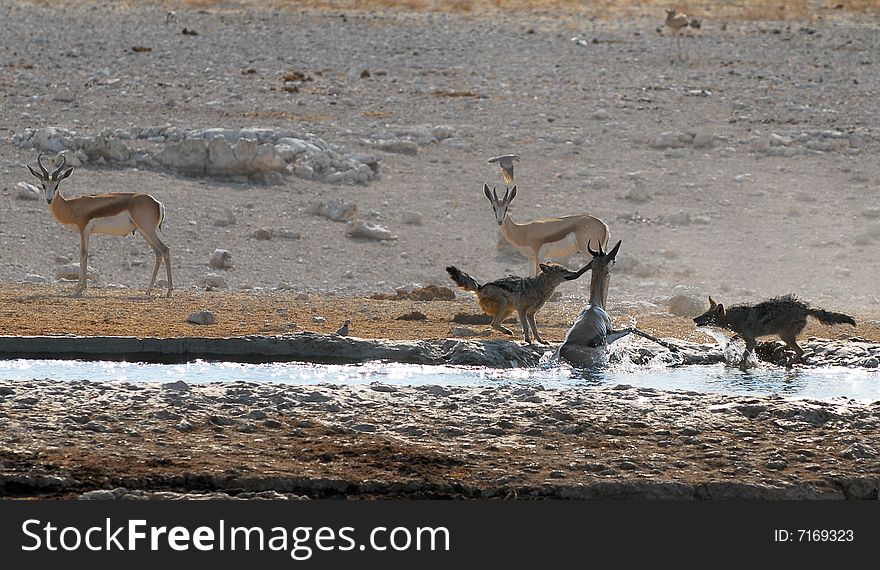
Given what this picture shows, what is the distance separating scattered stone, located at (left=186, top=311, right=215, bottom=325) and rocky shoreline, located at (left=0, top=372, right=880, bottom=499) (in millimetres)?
3734

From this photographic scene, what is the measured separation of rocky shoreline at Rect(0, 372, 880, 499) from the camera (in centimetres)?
613

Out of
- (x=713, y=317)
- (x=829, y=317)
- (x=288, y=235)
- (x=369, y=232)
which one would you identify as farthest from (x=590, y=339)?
(x=288, y=235)

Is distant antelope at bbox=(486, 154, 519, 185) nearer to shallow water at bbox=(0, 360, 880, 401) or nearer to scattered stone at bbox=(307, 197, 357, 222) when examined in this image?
scattered stone at bbox=(307, 197, 357, 222)

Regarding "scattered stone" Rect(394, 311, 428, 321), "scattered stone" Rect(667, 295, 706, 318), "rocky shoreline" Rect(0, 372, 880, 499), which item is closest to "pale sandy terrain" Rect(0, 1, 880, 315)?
"scattered stone" Rect(667, 295, 706, 318)

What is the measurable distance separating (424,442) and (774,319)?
364cm

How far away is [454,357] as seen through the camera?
9.31 meters

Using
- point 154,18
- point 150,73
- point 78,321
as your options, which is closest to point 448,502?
point 78,321

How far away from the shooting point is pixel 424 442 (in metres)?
6.90

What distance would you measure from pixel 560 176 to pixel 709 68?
5.83m

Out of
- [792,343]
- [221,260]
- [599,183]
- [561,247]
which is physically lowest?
[792,343]

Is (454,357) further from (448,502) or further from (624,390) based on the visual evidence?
(448,502)

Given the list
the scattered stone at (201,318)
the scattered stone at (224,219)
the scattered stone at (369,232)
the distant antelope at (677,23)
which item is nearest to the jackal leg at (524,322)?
the scattered stone at (201,318)

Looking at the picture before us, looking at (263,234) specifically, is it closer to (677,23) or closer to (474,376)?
(474,376)

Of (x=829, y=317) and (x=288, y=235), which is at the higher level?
(x=288, y=235)
